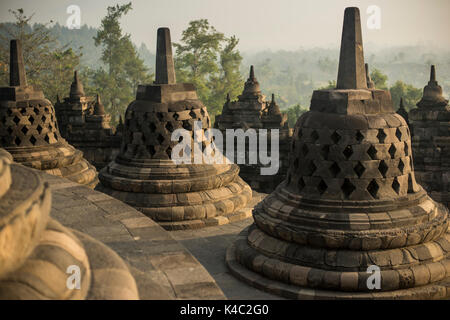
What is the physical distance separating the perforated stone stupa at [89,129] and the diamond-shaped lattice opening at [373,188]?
36.4 ft

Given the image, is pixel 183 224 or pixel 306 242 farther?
pixel 183 224

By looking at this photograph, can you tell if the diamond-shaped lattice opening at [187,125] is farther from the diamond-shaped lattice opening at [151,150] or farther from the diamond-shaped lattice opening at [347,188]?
the diamond-shaped lattice opening at [347,188]

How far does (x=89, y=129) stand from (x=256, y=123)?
5.79m

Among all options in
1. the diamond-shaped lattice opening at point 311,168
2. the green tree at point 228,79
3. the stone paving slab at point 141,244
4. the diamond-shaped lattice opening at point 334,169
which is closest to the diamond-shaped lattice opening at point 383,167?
the diamond-shaped lattice opening at point 334,169

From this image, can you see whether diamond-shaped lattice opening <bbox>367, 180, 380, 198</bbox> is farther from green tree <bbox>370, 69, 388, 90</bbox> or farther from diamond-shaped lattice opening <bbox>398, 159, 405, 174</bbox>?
green tree <bbox>370, 69, 388, 90</bbox>

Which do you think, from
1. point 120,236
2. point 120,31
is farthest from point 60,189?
point 120,31

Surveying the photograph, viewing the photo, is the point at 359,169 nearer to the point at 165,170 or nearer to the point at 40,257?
the point at 165,170

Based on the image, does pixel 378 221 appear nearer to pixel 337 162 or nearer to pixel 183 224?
pixel 337 162

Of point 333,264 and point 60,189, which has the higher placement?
point 60,189

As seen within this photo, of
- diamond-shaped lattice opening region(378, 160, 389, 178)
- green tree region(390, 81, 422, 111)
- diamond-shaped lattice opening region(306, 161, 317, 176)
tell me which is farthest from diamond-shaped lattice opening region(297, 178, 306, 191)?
green tree region(390, 81, 422, 111)

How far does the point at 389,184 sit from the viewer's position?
19.7ft
